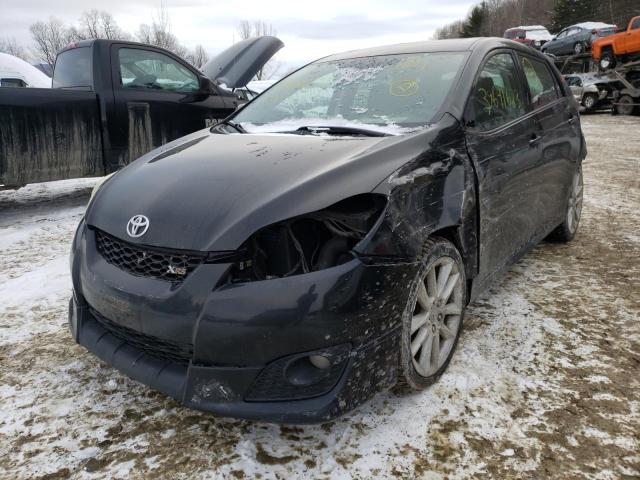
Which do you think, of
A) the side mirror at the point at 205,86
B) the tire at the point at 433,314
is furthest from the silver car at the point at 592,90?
the tire at the point at 433,314

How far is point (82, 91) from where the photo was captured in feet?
17.3

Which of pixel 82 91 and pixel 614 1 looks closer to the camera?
pixel 82 91

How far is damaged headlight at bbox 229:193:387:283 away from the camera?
5.75ft

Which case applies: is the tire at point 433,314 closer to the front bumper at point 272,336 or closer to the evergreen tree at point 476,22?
the front bumper at point 272,336

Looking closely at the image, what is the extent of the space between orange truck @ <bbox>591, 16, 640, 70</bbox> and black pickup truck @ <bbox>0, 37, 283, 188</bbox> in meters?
15.0

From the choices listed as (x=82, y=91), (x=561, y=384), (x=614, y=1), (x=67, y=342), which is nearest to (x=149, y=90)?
(x=82, y=91)

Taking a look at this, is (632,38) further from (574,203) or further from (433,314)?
(433,314)

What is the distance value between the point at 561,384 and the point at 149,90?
5.25m

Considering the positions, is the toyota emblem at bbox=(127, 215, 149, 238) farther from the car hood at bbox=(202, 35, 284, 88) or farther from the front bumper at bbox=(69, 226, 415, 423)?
the car hood at bbox=(202, 35, 284, 88)

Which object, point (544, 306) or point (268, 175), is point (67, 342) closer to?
point (268, 175)

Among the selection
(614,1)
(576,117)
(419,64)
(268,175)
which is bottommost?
(268,175)

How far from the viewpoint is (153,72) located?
5.87m

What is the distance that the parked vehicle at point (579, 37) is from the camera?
23.2 meters

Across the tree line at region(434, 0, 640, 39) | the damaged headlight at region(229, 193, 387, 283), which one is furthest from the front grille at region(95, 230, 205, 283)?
the tree line at region(434, 0, 640, 39)
